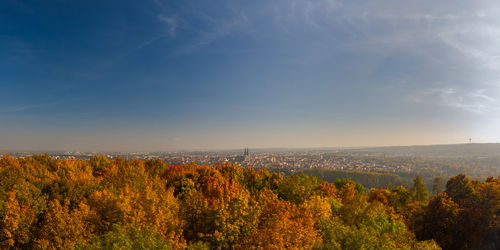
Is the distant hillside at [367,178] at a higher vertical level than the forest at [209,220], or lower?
lower

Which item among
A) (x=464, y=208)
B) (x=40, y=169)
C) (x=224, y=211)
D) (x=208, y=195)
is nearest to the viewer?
(x=224, y=211)

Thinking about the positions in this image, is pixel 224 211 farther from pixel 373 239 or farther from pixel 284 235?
pixel 373 239

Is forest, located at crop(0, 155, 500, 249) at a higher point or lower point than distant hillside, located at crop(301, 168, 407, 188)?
higher

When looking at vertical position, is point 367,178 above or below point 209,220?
below

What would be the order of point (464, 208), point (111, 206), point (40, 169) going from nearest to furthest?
point (111, 206)
point (464, 208)
point (40, 169)

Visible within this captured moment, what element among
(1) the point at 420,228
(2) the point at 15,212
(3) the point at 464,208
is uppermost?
(2) the point at 15,212

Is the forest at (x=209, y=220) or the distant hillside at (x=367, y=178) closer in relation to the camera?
the forest at (x=209, y=220)

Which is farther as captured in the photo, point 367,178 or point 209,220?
point 367,178

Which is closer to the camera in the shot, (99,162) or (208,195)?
(208,195)

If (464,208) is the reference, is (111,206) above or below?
above

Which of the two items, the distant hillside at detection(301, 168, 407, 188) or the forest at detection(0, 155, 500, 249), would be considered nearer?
the forest at detection(0, 155, 500, 249)

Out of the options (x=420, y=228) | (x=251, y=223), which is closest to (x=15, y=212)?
(x=251, y=223)
